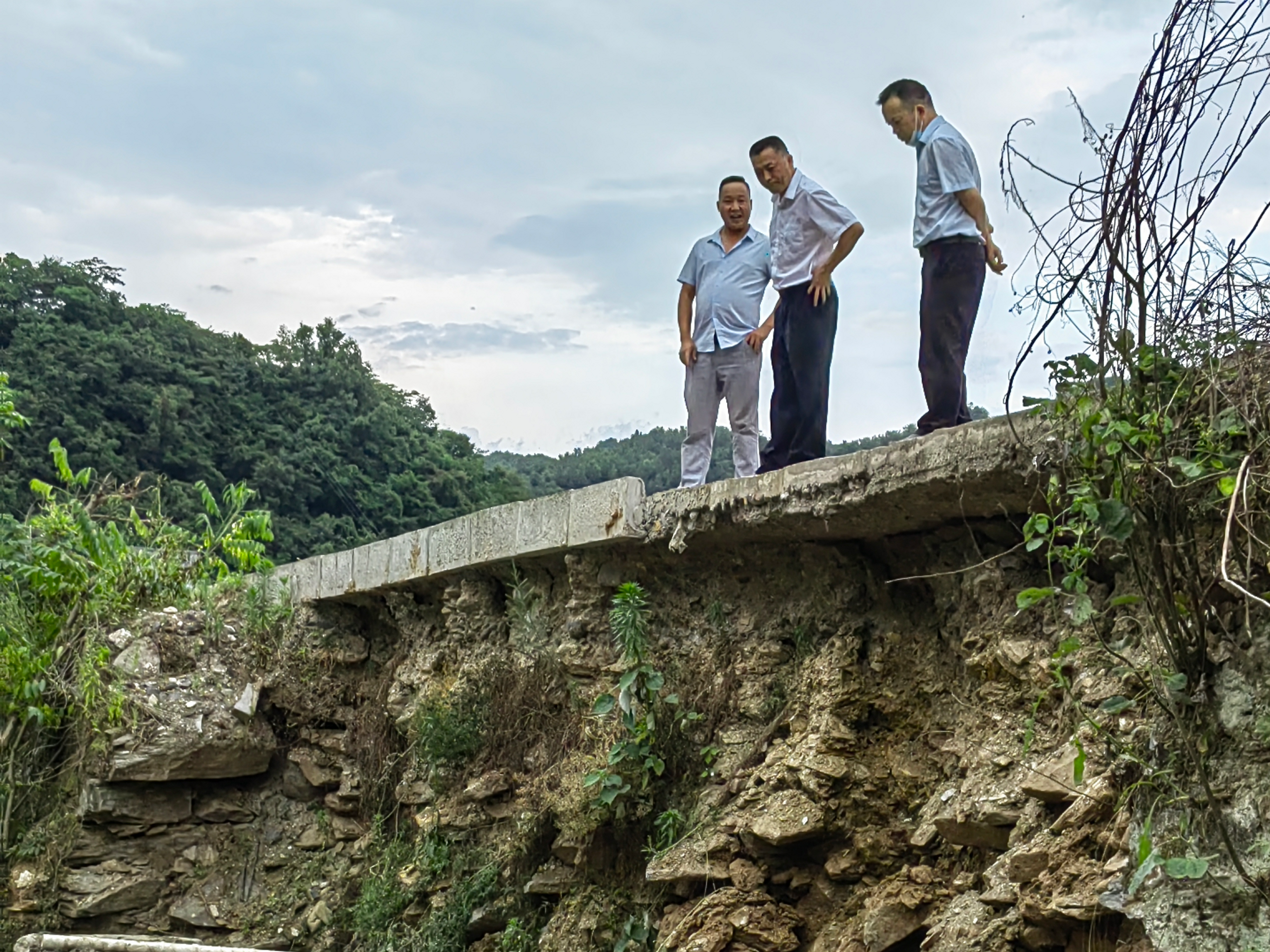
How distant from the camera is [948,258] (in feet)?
13.2

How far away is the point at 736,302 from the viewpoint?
206 inches

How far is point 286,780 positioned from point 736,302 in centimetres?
349

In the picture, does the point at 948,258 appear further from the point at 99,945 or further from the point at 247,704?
the point at 247,704

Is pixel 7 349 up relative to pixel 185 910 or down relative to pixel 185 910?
up

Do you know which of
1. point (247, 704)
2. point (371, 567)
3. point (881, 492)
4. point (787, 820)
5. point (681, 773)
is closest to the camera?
point (881, 492)

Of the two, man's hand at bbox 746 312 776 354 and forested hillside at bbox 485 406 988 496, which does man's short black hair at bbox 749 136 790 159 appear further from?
forested hillside at bbox 485 406 988 496

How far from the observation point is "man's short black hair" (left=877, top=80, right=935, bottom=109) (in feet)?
14.0

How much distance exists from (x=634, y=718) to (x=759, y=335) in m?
1.66

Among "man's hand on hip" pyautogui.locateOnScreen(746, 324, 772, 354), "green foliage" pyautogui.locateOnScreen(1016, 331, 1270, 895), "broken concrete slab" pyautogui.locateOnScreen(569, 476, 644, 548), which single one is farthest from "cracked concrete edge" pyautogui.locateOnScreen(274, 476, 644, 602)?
"green foliage" pyautogui.locateOnScreen(1016, 331, 1270, 895)

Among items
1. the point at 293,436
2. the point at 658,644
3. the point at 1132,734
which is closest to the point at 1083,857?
Answer: the point at 1132,734

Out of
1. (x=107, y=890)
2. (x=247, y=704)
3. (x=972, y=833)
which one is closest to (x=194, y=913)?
(x=107, y=890)

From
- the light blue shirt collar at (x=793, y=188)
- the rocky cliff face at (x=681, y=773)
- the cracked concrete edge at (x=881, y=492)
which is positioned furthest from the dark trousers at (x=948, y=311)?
the light blue shirt collar at (x=793, y=188)

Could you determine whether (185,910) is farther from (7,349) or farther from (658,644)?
(7,349)

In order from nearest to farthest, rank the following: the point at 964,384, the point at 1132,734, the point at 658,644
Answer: the point at 1132,734 < the point at 964,384 < the point at 658,644
